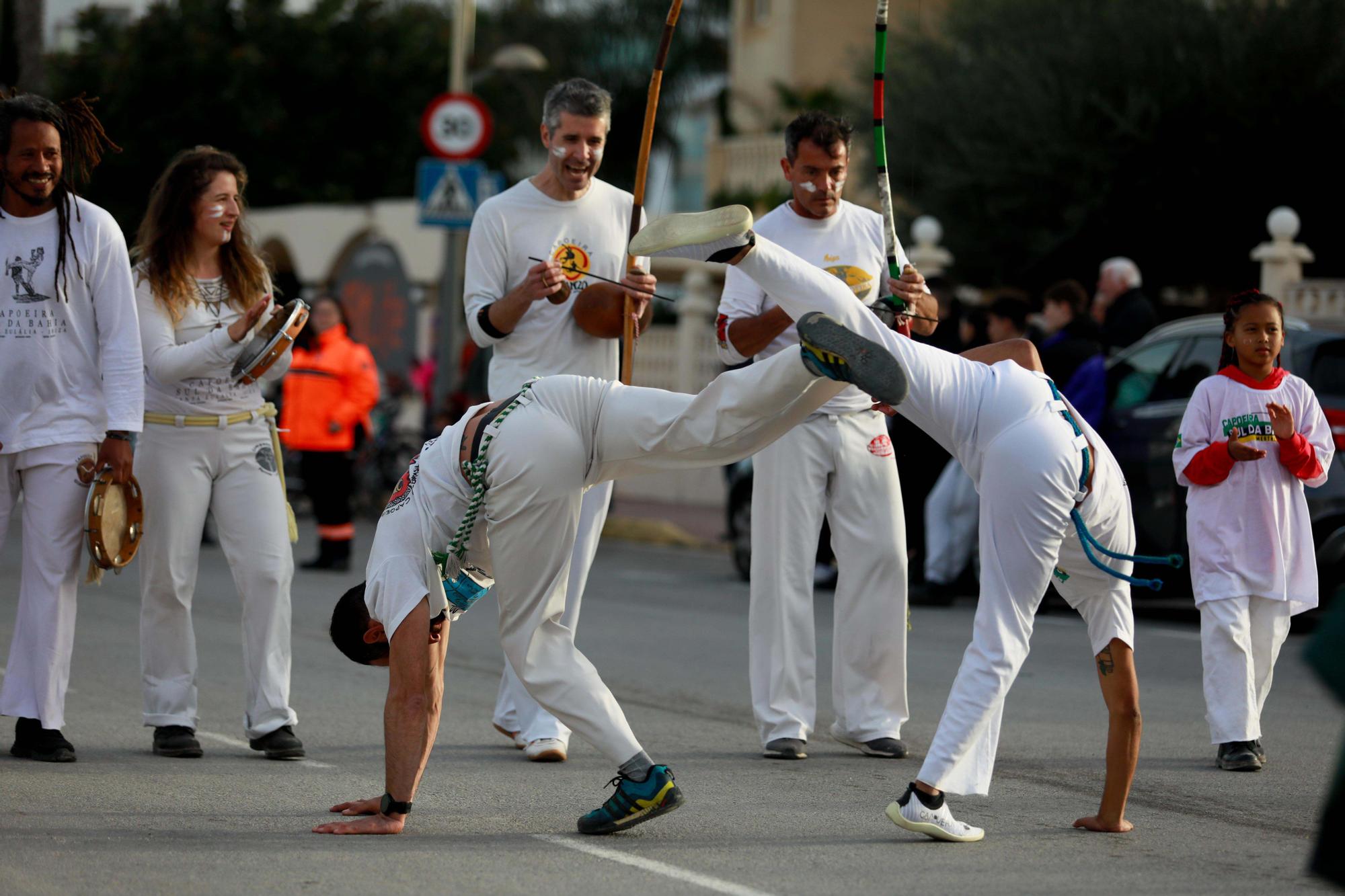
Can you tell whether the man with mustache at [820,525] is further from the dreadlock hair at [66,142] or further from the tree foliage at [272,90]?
the tree foliage at [272,90]

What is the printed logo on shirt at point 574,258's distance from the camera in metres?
7.41

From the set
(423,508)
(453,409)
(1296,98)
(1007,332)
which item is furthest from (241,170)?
(1296,98)

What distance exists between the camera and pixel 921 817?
5582 mm

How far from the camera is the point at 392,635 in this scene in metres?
5.54

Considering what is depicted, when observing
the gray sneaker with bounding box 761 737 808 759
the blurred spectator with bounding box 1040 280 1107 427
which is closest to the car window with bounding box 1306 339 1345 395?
the blurred spectator with bounding box 1040 280 1107 427

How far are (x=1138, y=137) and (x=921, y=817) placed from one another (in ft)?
→ 54.1

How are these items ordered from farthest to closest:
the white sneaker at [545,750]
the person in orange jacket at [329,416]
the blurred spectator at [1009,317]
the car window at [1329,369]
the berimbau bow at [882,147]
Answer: the person in orange jacket at [329,416]
the blurred spectator at [1009,317]
the car window at [1329,369]
the white sneaker at [545,750]
the berimbau bow at [882,147]

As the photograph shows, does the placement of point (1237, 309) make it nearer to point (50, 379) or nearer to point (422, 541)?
point (422, 541)

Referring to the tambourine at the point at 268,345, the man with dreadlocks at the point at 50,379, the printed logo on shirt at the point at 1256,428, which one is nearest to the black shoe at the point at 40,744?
the man with dreadlocks at the point at 50,379

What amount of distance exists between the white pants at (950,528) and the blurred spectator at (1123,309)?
1923mm

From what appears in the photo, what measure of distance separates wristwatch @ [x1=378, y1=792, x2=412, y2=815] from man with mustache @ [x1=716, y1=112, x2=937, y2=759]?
1.99m

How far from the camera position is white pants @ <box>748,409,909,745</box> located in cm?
730

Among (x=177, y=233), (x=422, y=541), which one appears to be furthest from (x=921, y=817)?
(x=177, y=233)

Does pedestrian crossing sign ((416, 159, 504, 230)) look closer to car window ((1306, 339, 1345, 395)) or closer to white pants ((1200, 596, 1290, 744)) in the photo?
car window ((1306, 339, 1345, 395))
